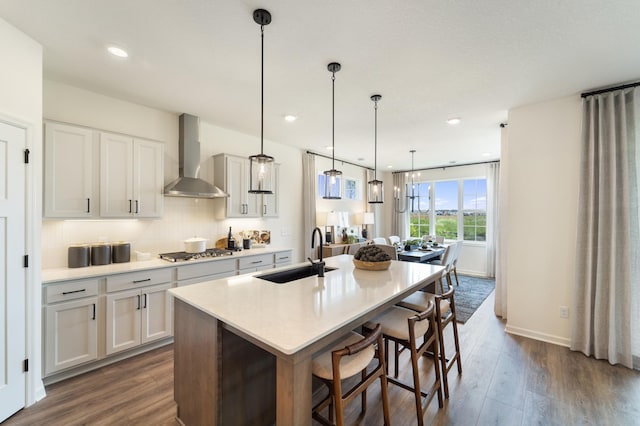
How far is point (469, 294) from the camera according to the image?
4.97 metres

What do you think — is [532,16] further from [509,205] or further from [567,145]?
[509,205]

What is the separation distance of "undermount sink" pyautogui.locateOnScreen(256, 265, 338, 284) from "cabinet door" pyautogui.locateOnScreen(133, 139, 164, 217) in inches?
72.2

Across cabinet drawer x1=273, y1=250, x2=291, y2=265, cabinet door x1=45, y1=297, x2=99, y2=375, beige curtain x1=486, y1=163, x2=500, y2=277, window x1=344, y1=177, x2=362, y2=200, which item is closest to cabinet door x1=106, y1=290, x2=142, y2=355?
cabinet door x1=45, y1=297, x2=99, y2=375

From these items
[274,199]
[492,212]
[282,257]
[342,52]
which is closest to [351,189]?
[274,199]

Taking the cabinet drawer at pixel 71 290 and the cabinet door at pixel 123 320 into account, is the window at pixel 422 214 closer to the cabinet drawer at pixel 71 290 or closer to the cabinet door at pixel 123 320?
the cabinet door at pixel 123 320

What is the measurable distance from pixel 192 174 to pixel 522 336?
457 centimetres

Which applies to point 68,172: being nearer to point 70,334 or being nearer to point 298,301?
point 70,334

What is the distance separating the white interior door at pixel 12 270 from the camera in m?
1.90

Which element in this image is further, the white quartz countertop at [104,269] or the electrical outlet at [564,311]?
the electrical outlet at [564,311]

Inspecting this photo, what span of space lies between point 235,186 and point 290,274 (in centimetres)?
203

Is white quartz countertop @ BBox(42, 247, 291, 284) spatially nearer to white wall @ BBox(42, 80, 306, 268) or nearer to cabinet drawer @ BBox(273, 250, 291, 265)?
white wall @ BBox(42, 80, 306, 268)

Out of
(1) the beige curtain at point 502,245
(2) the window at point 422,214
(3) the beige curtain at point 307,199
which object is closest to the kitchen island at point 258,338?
(1) the beige curtain at point 502,245

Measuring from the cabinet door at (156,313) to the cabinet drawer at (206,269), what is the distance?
0.61 ft

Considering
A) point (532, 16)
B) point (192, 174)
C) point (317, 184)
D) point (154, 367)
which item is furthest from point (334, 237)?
point (532, 16)
